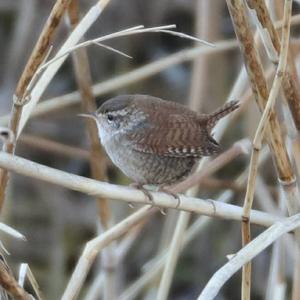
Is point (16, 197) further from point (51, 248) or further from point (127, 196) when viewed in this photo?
point (127, 196)

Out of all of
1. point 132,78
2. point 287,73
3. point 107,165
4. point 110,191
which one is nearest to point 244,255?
point 110,191

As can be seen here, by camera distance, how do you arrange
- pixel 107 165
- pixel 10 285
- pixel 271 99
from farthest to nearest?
pixel 107 165 < pixel 271 99 < pixel 10 285

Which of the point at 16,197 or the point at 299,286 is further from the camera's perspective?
the point at 16,197

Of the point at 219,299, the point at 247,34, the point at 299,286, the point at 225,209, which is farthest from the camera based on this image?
the point at 219,299

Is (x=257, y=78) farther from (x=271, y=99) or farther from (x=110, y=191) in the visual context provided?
(x=110, y=191)

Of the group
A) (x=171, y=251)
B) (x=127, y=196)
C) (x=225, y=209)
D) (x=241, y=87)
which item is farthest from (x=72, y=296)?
(x=241, y=87)

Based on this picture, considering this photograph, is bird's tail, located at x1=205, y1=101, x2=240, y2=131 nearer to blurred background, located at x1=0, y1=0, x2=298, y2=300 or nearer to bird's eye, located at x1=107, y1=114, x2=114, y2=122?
bird's eye, located at x1=107, y1=114, x2=114, y2=122
